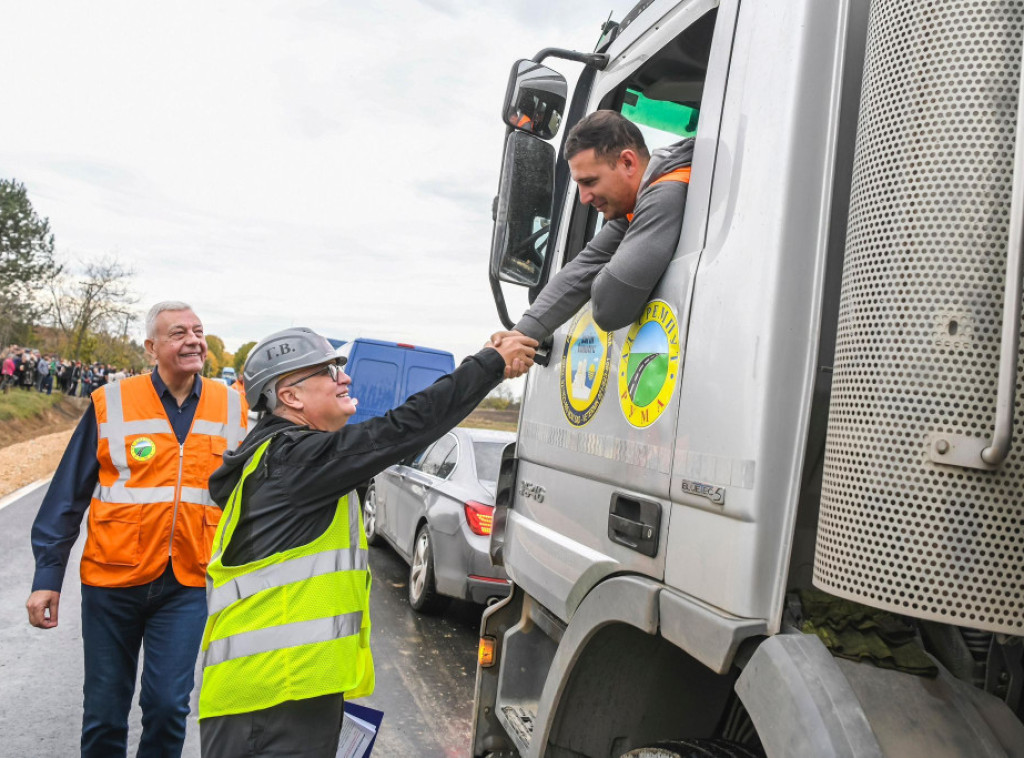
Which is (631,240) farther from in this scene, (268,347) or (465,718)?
(465,718)

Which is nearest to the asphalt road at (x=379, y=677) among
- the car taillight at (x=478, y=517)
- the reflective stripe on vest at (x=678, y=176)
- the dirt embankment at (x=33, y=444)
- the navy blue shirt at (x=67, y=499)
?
the car taillight at (x=478, y=517)

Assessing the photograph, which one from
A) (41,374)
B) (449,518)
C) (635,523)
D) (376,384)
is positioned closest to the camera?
(635,523)

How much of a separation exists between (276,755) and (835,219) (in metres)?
1.80

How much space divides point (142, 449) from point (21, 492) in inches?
441

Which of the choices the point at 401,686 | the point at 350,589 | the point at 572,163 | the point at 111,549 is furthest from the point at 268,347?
the point at 401,686

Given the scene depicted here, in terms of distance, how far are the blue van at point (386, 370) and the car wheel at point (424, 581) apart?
794 centimetres

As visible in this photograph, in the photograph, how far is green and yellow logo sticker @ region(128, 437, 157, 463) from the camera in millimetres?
3400

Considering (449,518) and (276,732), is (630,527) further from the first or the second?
(449,518)

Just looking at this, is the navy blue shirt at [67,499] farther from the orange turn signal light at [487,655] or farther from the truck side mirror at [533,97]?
the truck side mirror at [533,97]

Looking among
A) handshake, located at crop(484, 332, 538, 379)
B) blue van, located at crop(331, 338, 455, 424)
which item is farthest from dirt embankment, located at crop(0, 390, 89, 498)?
handshake, located at crop(484, 332, 538, 379)

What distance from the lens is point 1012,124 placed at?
132 centimetres

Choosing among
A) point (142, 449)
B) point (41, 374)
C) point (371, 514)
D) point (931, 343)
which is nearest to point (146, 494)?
point (142, 449)

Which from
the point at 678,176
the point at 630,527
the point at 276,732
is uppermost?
the point at 678,176

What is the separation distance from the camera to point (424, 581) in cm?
674
